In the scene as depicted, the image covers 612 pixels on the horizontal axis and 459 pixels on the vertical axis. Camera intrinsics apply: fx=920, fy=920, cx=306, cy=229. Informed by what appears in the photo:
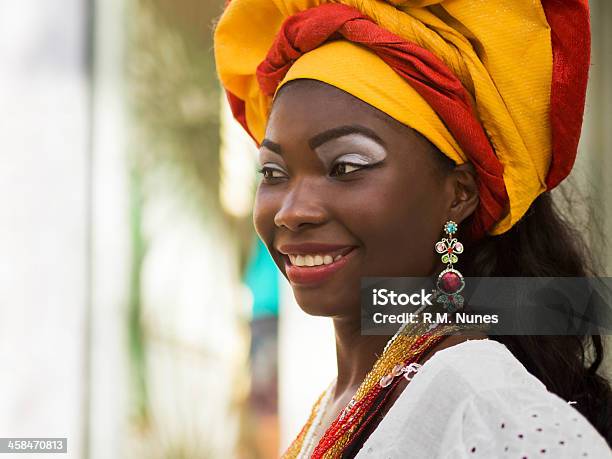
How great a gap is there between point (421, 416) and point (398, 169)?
0.40 meters

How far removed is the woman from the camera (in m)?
1.47

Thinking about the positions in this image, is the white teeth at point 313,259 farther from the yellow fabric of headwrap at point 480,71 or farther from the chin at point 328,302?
the yellow fabric of headwrap at point 480,71

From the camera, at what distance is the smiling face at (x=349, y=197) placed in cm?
147

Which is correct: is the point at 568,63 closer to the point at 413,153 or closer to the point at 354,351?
the point at 413,153

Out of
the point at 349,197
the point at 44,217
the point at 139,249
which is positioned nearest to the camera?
the point at 349,197

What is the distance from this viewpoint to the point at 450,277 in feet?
5.01

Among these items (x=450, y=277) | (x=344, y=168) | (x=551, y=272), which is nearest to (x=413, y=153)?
(x=344, y=168)

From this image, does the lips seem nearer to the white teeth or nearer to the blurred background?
the white teeth

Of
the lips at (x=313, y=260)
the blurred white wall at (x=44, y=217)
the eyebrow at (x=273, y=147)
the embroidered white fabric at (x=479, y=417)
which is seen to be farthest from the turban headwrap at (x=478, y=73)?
the blurred white wall at (x=44, y=217)

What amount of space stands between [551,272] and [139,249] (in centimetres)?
243

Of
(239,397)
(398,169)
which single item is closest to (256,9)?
(398,169)

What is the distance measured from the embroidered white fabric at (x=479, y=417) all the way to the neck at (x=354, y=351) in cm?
27

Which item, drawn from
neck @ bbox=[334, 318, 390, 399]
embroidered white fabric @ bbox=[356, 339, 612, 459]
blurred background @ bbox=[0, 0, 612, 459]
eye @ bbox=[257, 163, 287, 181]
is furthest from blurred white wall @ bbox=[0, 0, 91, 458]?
embroidered white fabric @ bbox=[356, 339, 612, 459]

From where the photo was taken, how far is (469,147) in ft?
4.95
